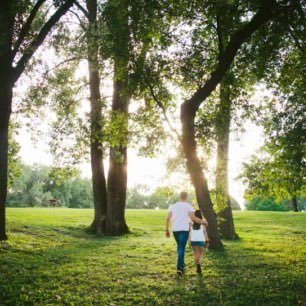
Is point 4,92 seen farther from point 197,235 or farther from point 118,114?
point 197,235

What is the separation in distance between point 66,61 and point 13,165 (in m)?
7.79

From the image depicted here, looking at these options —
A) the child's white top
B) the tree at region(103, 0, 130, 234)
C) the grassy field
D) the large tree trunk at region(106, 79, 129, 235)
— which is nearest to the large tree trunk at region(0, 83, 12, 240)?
the grassy field

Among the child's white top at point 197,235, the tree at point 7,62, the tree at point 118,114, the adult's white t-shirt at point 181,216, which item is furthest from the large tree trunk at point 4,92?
the child's white top at point 197,235

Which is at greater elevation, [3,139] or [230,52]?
[230,52]

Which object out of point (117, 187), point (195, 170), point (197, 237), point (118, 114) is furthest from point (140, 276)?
point (117, 187)

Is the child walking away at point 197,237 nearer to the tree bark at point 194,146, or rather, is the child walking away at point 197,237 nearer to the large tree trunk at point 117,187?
the tree bark at point 194,146

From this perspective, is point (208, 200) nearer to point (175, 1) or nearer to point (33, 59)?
point (175, 1)

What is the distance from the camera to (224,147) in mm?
22578

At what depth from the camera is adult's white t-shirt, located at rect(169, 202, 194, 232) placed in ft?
37.0

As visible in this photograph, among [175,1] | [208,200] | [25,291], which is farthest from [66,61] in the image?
[25,291]

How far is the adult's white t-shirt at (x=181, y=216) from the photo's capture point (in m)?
11.3

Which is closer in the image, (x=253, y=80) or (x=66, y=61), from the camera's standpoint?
(x=253, y=80)

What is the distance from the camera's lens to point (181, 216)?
11.3m

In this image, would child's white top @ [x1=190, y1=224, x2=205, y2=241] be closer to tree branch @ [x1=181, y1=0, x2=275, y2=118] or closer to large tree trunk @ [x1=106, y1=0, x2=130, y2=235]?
tree branch @ [x1=181, y1=0, x2=275, y2=118]
